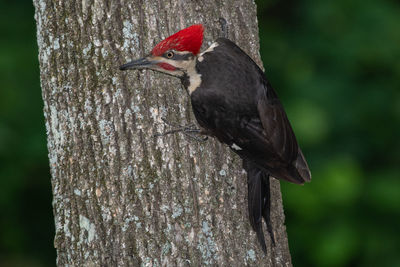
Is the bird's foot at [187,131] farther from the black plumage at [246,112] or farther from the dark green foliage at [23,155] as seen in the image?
the dark green foliage at [23,155]

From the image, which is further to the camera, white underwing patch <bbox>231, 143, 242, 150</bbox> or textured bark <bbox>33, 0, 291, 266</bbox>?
white underwing patch <bbox>231, 143, 242, 150</bbox>

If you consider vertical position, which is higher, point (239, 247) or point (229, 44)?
point (229, 44)

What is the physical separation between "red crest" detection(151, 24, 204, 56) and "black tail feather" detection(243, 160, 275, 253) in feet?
1.93

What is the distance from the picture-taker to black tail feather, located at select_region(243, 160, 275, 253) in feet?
7.70

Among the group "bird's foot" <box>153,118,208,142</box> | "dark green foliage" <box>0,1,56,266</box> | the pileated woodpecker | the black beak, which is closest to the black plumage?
the pileated woodpecker

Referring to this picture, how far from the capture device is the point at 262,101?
272cm

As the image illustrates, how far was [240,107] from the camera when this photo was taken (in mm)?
2680

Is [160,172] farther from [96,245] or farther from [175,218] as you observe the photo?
[96,245]

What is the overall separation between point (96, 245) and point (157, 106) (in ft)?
2.08

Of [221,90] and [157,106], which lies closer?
[157,106]

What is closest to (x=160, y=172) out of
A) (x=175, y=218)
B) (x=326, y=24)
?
(x=175, y=218)

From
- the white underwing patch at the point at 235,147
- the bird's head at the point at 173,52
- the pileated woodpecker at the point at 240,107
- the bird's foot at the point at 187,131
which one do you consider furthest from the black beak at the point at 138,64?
the white underwing patch at the point at 235,147

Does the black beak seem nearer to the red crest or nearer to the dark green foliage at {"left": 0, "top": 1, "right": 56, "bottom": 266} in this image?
the red crest

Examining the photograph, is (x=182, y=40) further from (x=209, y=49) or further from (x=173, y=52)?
(x=209, y=49)
